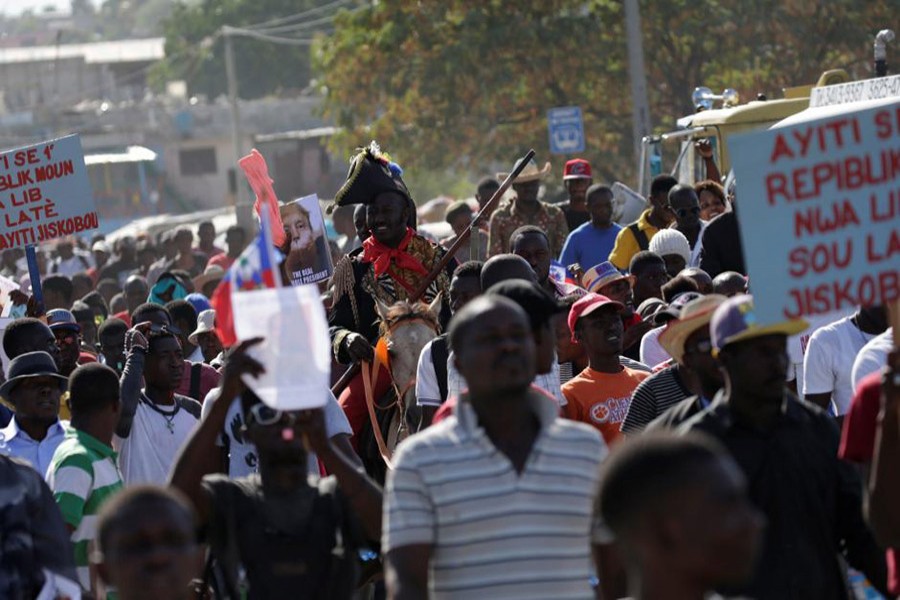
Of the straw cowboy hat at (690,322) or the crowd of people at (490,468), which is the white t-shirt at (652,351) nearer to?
the crowd of people at (490,468)

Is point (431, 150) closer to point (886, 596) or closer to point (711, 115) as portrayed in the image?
point (711, 115)

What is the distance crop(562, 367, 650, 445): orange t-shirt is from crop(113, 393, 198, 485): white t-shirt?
5.79 feet

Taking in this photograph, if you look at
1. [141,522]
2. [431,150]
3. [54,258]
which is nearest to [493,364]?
[141,522]

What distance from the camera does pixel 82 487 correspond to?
282 inches

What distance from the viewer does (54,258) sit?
25.9 m

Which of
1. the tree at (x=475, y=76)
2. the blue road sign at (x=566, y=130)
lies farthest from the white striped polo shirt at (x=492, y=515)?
the tree at (x=475, y=76)

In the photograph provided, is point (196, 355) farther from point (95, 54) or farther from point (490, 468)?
point (95, 54)

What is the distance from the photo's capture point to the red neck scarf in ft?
32.0

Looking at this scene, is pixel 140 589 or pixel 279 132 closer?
pixel 140 589

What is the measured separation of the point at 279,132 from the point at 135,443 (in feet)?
179

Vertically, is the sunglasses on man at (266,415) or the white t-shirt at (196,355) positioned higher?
the sunglasses on man at (266,415)

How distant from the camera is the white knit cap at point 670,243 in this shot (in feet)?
41.3

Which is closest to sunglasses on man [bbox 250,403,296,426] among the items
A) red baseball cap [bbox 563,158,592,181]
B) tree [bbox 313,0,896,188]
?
red baseball cap [bbox 563,158,592,181]

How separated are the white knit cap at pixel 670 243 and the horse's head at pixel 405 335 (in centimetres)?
371
